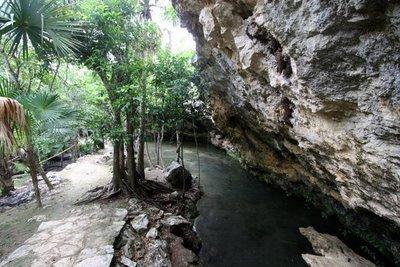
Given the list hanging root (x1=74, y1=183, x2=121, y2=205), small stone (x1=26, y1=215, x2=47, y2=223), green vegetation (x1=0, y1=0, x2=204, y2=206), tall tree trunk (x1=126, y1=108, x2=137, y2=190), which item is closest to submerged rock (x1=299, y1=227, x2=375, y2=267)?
green vegetation (x1=0, y1=0, x2=204, y2=206)

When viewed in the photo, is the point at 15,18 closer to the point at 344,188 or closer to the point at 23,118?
the point at 23,118

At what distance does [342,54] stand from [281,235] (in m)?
5.77

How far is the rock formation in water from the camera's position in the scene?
331 cm

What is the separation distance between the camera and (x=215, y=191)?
11.0 m

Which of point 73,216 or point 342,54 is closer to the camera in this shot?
point 342,54

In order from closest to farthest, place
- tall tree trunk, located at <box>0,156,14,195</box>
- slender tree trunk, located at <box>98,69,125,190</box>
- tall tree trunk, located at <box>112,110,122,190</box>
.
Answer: slender tree trunk, located at <box>98,69,125,190</box>
tall tree trunk, located at <box>112,110,122,190</box>
tall tree trunk, located at <box>0,156,14,195</box>

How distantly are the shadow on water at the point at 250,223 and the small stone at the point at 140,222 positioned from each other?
1592 millimetres

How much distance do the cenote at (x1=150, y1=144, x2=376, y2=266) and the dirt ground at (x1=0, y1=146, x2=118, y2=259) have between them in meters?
3.74

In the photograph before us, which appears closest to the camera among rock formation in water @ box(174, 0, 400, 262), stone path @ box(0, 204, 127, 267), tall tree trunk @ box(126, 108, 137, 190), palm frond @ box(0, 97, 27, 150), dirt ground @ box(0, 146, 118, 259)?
rock formation in water @ box(174, 0, 400, 262)

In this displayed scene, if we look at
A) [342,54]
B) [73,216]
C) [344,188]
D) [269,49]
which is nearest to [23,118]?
[73,216]

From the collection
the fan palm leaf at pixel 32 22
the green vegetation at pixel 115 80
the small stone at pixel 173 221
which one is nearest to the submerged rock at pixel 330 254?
the small stone at pixel 173 221

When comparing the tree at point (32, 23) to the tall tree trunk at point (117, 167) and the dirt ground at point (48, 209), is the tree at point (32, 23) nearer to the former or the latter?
the dirt ground at point (48, 209)

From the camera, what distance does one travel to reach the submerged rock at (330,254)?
6.27m

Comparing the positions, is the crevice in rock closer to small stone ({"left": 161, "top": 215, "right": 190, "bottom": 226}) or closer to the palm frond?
the palm frond
